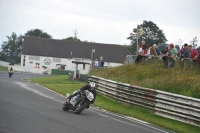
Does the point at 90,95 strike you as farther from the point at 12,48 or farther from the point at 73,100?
the point at 12,48

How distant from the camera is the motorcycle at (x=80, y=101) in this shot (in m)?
18.0

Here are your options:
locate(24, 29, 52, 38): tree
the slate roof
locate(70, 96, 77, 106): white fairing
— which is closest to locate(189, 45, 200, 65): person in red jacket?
locate(70, 96, 77, 106): white fairing

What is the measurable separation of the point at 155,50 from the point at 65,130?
15919mm

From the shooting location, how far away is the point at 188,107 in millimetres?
17719

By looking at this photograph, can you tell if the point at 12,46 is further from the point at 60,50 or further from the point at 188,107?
the point at 188,107

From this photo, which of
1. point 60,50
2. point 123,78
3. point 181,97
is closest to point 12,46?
point 60,50

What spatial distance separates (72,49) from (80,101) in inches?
3387

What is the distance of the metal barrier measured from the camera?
17.5 meters

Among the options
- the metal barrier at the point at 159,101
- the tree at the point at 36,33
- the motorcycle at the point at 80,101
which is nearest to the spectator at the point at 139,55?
the metal barrier at the point at 159,101

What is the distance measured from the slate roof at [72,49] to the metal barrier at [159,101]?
246 feet

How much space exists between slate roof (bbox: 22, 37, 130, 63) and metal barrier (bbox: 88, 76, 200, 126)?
246 ft

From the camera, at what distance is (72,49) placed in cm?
10388

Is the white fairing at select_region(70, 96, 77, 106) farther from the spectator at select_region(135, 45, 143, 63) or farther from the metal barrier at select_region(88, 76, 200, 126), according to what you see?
the spectator at select_region(135, 45, 143, 63)

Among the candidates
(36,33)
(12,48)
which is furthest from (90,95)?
(36,33)
